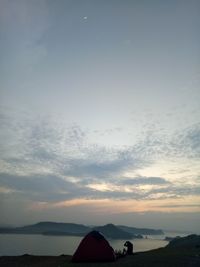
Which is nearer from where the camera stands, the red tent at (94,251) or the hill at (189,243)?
the red tent at (94,251)

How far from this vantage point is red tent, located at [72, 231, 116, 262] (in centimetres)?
2794

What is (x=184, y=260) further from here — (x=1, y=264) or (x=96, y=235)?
(x=1, y=264)

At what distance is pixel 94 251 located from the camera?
92.6 ft

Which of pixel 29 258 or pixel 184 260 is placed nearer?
pixel 184 260

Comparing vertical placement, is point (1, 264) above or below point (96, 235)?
below

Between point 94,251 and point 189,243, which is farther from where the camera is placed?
point 189,243

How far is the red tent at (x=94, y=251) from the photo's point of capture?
2794 centimetres

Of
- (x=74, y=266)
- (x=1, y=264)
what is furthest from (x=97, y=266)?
(x=1, y=264)

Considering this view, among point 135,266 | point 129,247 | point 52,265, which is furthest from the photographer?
point 129,247

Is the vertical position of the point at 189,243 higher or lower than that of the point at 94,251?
higher

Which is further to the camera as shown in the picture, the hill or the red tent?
the hill

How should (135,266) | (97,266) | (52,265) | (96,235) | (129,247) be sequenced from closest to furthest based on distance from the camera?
(135,266)
(97,266)
(52,265)
(96,235)
(129,247)

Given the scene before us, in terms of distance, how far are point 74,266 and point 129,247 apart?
8.01 metres

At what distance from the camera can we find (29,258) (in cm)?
3356
